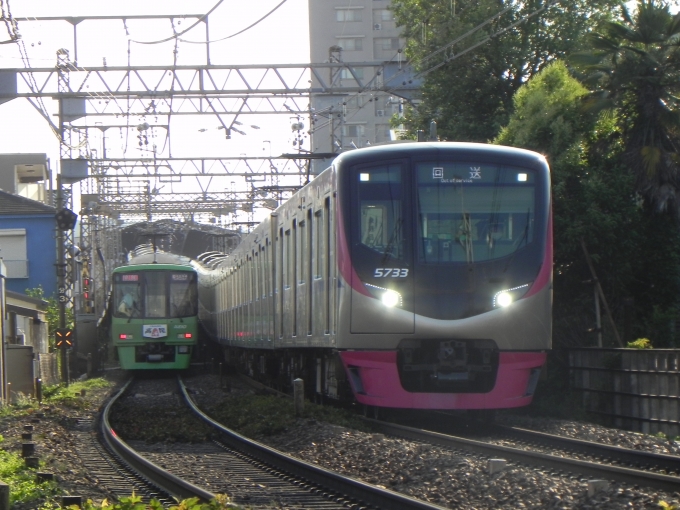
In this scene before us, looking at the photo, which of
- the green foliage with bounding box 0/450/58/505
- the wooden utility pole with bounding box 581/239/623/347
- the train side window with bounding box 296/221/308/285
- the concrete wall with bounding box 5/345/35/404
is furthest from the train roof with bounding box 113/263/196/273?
the green foliage with bounding box 0/450/58/505

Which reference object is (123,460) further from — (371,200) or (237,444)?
(371,200)

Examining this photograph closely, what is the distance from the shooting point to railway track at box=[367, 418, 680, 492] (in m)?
7.67

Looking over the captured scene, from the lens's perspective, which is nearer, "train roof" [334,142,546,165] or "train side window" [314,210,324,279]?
"train roof" [334,142,546,165]

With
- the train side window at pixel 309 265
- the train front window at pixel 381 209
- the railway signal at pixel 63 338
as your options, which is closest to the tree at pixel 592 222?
the train side window at pixel 309 265

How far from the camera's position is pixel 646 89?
1948cm

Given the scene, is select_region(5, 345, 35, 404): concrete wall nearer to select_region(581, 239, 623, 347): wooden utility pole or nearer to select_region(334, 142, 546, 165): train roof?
select_region(581, 239, 623, 347): wooden utility pole

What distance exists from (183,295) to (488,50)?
1061 centimetres

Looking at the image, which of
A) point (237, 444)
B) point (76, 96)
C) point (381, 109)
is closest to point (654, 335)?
point (237, 444)

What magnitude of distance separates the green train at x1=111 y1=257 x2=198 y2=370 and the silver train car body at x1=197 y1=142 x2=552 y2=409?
16911mm

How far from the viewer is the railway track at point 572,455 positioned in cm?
767

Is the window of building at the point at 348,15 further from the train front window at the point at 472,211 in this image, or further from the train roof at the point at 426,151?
the train front window at the point at 472,211

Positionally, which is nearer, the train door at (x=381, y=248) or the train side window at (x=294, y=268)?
the train door at (x=381, y=248)

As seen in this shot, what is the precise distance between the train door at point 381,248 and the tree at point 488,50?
15.9 metres

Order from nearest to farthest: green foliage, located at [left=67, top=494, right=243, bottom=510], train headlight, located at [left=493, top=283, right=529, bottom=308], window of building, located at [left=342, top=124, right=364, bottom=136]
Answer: green foliage, located at [left=67, top=494, right=243, bottom=510], train headlight, located at [left=493, top=283, right=529, bottom=308], window of building, located at [left=342, top=124, right=364, bottom=136]
